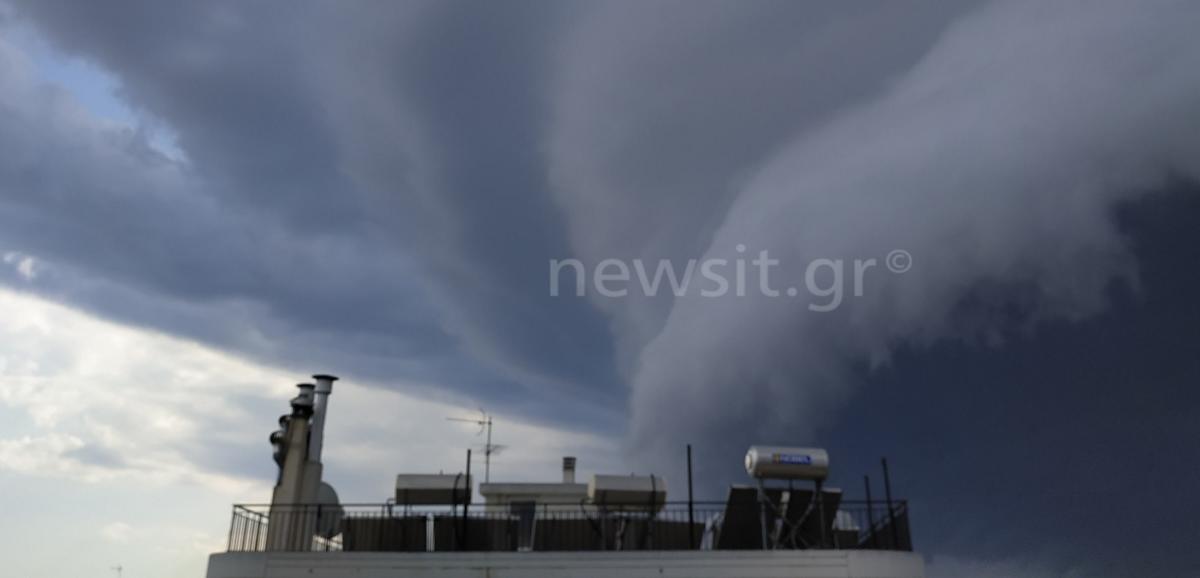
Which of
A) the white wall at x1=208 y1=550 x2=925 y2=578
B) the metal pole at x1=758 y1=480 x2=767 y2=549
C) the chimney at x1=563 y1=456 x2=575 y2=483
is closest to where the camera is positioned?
the white wall at x1=208 y1=550 x2=925 y2=578

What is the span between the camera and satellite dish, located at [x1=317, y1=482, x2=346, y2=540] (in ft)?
79.4

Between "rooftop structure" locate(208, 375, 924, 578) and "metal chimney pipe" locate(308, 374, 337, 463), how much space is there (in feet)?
6.52

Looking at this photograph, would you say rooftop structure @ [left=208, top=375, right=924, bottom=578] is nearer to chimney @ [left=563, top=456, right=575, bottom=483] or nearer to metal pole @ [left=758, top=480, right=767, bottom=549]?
metal pole @ [left=758, top=480, right=767, bottom=549]

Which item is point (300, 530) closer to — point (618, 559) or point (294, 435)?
point (294, 435)

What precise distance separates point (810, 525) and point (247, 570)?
47.4ft

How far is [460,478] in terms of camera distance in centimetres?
2347

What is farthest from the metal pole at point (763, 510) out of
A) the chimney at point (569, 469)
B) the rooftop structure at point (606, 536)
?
the chimney at point (569, 469)

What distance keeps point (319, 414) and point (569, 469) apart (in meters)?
9.70

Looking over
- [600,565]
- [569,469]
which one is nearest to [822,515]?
[600,565]

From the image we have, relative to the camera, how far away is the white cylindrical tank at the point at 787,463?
2134 centimetres

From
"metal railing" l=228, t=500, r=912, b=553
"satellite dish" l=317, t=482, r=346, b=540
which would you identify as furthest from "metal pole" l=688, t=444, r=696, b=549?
"satellite dish" l=317, t=482, r=346, b=540

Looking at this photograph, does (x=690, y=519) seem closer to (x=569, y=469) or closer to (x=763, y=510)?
(x=763, y=510)

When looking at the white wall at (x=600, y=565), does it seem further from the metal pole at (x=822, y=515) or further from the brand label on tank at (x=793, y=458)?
the brand label on tank at (x=793, y=458)

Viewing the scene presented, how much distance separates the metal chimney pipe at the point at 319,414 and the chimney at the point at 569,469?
362 inches
